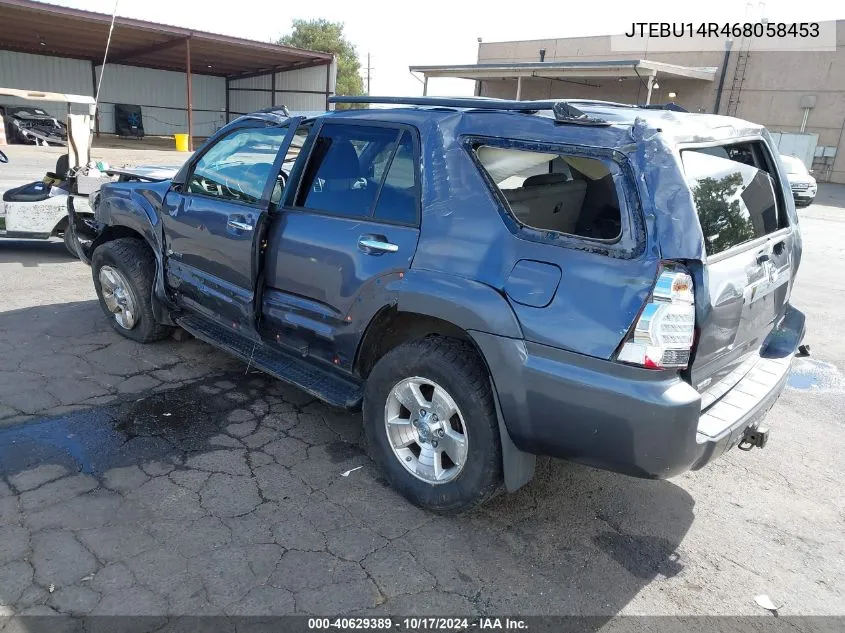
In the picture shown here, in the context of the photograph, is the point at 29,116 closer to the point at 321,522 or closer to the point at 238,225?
the point at 238,225

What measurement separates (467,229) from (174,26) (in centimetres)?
2535

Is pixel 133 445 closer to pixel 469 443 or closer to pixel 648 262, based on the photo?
pixel 469 443

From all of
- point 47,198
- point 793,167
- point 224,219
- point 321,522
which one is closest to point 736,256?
point 321,522

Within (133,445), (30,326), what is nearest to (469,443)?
(133,445)

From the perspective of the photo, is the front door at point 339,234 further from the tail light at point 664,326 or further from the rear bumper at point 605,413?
the tail light at point 664,326

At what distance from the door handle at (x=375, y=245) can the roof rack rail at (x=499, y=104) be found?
0.73 metres

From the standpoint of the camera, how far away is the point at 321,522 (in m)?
2.89

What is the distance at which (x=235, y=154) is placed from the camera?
4035 millimetres

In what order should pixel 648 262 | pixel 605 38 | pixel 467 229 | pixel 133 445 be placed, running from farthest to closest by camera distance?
pixel 605 38, pixel 133 445, pixel 467 229, pixel 648 262

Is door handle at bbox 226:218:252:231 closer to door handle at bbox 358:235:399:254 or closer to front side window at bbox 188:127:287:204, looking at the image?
front side window at bbox 188:127:287:204

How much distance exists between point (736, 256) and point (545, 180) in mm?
1087

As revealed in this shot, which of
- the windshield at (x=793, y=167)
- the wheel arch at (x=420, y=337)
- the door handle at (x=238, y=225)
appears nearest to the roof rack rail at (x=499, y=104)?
the door handle at (x=238, y=225)

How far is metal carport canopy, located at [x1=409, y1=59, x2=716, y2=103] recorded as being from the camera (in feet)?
78.8

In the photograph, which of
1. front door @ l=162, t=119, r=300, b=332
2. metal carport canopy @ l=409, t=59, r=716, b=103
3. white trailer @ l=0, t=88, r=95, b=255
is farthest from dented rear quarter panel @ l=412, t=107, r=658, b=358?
metal carport canopy @ l=409, t=59, r=716, b=103
